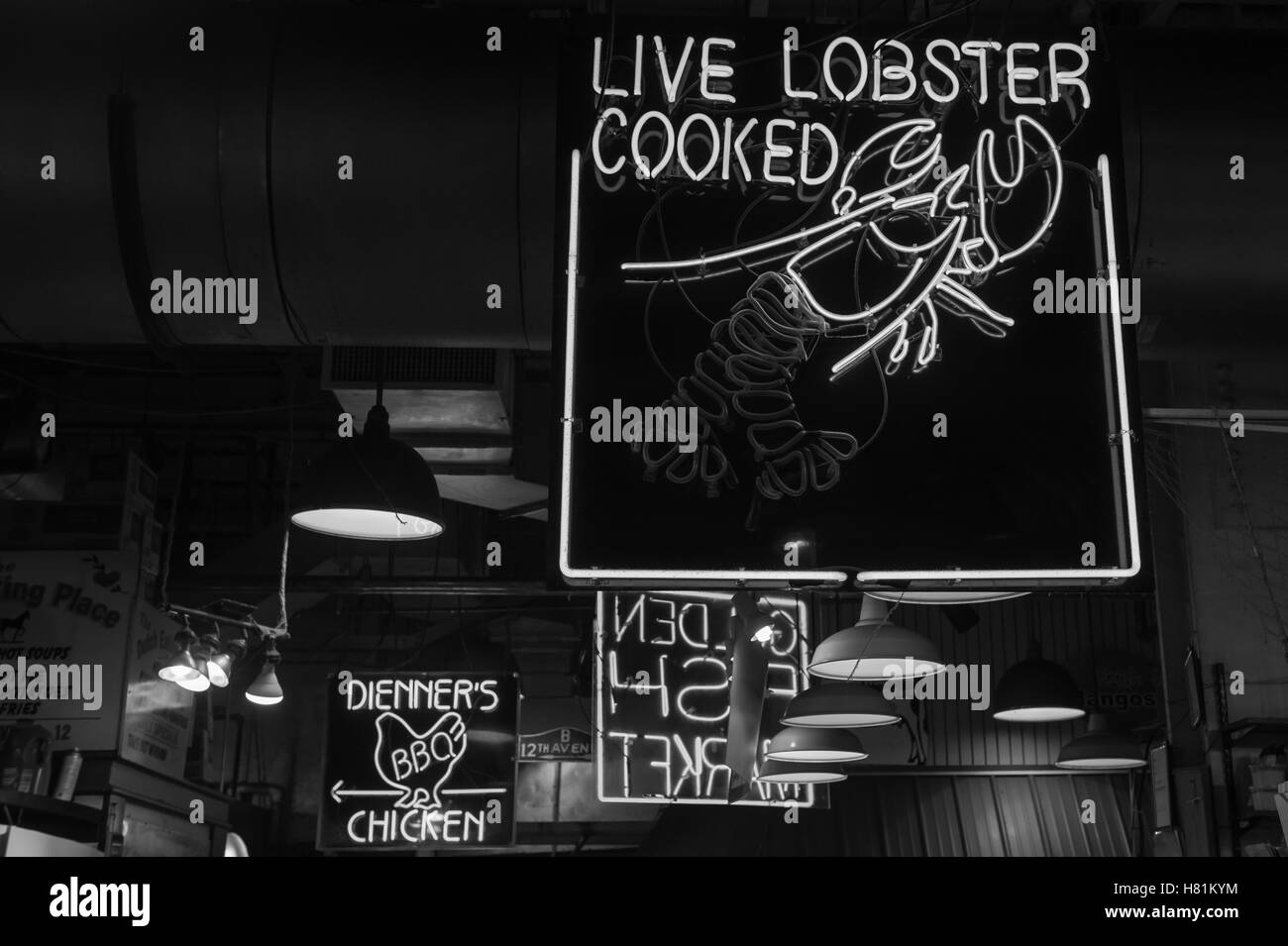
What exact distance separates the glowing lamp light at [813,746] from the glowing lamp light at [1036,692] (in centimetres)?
182

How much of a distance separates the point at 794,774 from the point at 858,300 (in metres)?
4.35

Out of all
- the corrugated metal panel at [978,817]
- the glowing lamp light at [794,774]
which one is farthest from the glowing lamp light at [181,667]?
the corrugated metal panel at [978,817]

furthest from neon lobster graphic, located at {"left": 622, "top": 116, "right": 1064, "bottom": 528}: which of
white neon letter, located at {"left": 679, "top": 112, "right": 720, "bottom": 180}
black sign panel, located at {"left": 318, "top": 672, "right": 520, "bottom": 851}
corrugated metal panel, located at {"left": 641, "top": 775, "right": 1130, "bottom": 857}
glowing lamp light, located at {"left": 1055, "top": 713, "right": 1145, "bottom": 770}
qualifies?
corrugated metal panel, located at {"left": 641, "top": 775, "right": 1130, "bottom": 857}

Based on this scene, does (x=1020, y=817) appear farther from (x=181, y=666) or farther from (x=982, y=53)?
(x=982, y=53)

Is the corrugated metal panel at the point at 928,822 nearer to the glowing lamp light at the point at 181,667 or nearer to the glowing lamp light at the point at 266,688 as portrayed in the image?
the glowing lamp light at the point at 266,688

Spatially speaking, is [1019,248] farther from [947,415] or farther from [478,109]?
[478,109]

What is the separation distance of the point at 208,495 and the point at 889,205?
384 inches

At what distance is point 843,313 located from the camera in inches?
115

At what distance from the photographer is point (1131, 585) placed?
2.70 meters

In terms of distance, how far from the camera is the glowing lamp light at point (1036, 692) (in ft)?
26.0

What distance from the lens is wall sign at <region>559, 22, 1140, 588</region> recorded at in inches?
107
